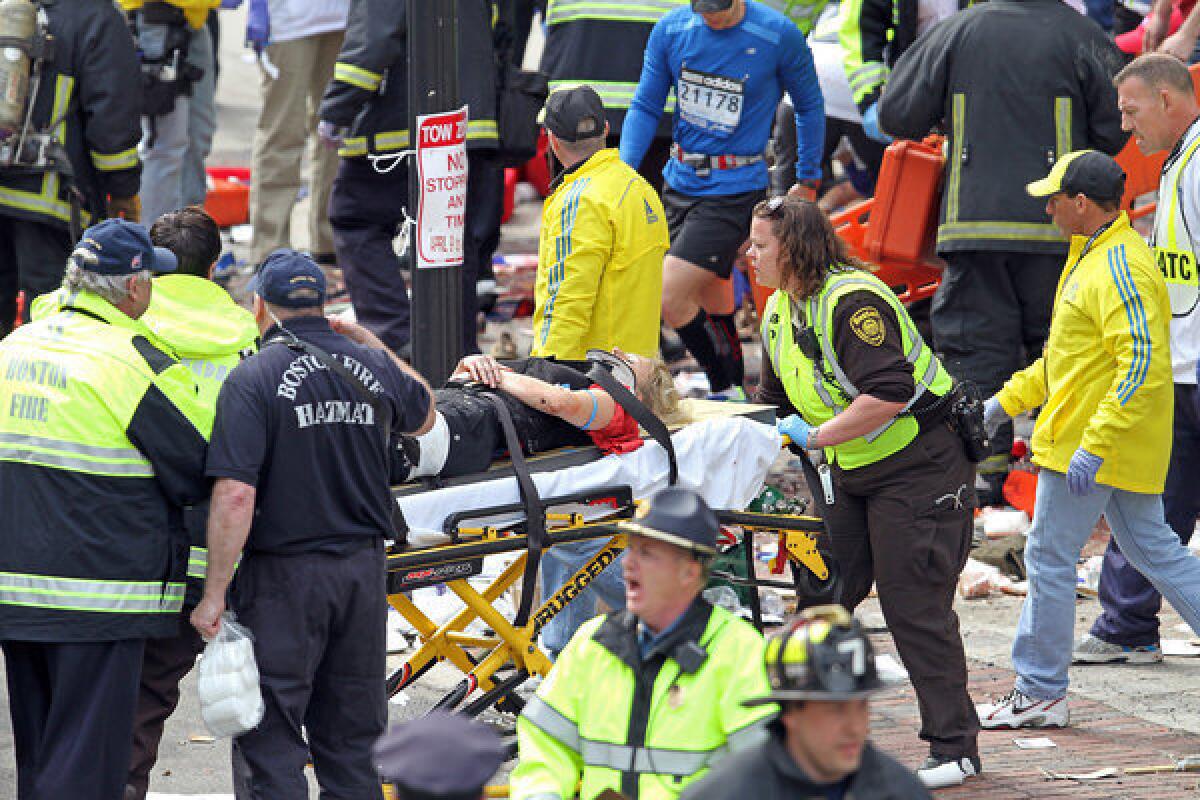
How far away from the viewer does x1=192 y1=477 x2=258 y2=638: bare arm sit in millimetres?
5008

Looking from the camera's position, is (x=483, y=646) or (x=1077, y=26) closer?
(x=483, y=646)

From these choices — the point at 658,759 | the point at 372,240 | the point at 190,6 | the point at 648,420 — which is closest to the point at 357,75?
the point at 372,240

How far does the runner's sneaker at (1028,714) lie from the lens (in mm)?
6625

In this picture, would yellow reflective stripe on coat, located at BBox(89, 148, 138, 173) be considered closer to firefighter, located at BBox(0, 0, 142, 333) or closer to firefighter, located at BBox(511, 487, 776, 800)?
firefighter, located at BBox(0, 0, 142, 333)

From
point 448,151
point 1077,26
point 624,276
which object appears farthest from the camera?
point 1077,26

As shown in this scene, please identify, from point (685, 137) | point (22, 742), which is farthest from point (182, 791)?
point (685, 137)

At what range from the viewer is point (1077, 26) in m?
8.36

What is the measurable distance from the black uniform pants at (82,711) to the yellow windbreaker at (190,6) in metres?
6.14

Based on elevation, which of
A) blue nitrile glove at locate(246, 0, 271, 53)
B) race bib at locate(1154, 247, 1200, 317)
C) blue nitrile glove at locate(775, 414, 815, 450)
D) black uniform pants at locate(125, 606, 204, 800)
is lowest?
black uniform pants at locate(125, 606, 204, 800)

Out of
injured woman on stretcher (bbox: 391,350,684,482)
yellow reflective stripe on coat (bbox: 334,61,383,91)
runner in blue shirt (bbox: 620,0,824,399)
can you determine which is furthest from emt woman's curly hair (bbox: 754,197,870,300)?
yellow reflective stripe on coat (bbox: 334,61,383,91)

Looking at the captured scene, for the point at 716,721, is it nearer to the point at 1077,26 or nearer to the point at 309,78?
the point at 1077,26

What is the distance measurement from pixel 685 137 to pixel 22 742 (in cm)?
475

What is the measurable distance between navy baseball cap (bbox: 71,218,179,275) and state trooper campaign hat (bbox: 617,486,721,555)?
1945 millimetres

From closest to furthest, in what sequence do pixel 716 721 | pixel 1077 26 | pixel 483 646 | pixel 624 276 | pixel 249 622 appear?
pixel 716 721, pixel 249 622, pixel 483 646, pixel 624 276, pixel 1077 26
